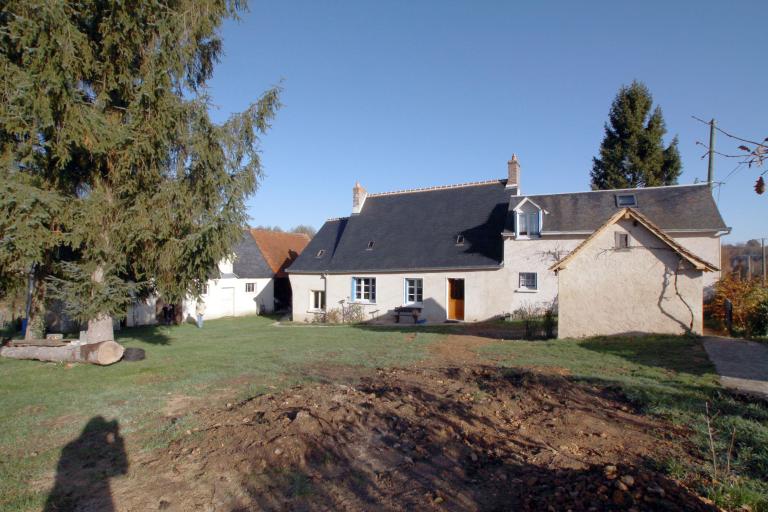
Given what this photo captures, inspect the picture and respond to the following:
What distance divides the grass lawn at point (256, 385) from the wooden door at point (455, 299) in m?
7.08

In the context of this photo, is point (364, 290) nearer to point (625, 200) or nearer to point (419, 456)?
point (625, 200)

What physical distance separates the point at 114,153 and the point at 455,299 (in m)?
16.4

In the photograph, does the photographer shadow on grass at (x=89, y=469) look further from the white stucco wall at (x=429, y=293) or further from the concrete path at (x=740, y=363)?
the white stucco wall at (x=429, y=293)

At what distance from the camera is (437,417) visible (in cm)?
609

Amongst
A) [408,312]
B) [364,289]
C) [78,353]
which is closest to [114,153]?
[78,353]

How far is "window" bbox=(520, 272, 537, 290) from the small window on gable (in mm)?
5371

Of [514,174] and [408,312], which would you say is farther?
[514,174]

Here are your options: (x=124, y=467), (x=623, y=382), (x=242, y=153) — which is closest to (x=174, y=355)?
(x=242, y=153)

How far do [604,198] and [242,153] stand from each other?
17985 millimetres

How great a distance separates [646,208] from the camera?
67.7 ft

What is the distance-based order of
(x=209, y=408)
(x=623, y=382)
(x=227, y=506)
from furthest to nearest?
(x=623, y=382) → (x=209, y=408) → (x=227, y=506)

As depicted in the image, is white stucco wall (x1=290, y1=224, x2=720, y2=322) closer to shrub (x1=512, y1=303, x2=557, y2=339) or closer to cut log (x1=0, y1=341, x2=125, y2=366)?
shrub (x1=512, y1=303, x2=557, y2=339)

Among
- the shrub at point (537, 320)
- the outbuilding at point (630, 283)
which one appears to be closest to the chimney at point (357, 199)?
the shrub at point (537, 320)

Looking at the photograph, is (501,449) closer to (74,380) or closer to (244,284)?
(74,380)
